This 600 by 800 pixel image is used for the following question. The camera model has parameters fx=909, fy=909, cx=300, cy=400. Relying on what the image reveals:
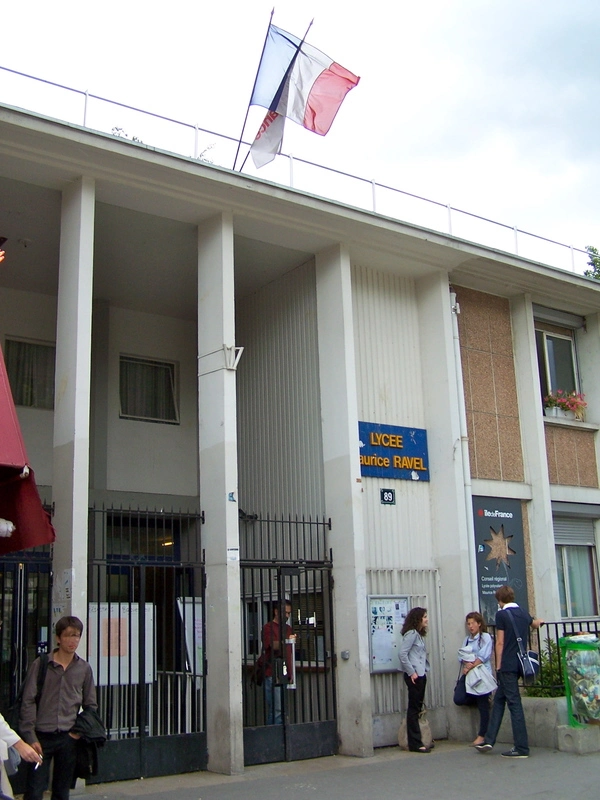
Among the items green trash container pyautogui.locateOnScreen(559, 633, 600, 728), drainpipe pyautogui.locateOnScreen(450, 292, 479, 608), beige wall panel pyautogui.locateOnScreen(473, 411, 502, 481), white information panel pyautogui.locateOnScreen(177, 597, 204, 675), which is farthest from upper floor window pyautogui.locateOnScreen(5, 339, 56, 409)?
green trash container pyautogui.locateOnScreen(559, 633, 600, 728)

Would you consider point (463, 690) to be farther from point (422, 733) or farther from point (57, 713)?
point (57, 713)

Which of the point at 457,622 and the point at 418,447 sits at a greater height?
the point at 418,447

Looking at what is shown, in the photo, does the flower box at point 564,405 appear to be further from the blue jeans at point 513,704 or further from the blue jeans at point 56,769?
the blue jeans at point 56,769

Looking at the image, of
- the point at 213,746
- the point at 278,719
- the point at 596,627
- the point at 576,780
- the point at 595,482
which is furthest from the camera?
the point at 595,482

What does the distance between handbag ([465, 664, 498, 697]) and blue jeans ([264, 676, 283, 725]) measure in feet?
7.73

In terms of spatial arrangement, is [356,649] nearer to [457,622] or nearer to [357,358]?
[457,622]

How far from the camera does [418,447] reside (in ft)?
43.8

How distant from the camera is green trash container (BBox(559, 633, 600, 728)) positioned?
35.7 feet

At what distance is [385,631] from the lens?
11.9 metres

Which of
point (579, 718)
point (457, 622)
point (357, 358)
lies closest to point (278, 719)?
point (457, 622)

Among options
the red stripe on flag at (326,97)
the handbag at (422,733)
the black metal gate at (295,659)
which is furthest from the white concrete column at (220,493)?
the handbag at (422,733)

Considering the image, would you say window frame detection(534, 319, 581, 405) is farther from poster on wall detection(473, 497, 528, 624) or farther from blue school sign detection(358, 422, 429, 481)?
blue school sign detection(358, 422, 429, 481)

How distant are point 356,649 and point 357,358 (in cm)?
412

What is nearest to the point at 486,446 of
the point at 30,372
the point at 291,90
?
the point at 291,90
